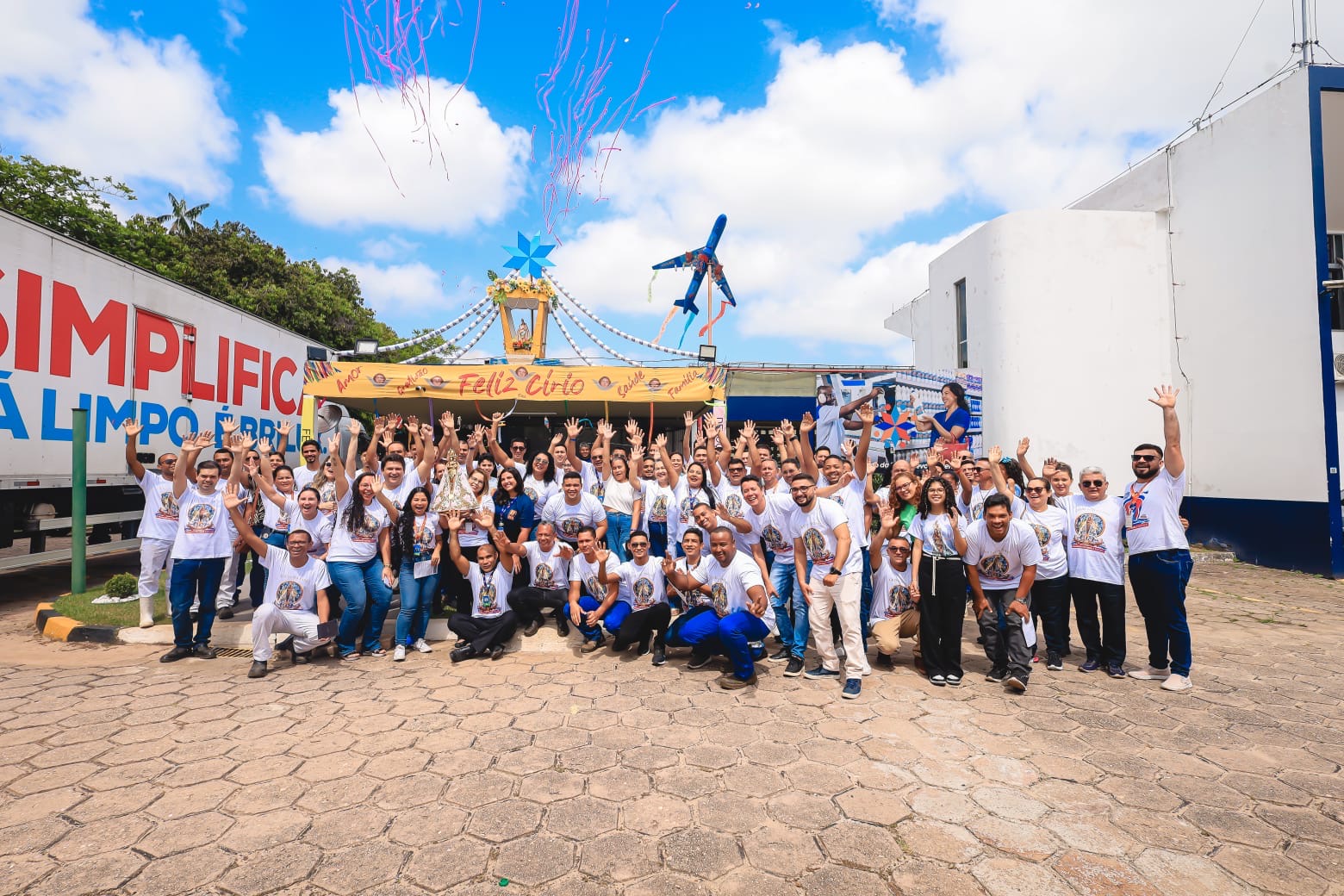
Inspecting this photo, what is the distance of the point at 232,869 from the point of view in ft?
8.61

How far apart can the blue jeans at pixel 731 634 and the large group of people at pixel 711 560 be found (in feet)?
0.06

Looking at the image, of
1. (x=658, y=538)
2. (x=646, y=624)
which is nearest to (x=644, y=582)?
(x=646, y=624)

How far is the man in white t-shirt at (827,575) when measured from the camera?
15.8 feet

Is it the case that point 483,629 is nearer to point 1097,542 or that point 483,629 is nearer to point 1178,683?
point 1097,542

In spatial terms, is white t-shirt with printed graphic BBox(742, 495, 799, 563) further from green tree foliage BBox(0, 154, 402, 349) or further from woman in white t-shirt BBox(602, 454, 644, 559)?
green tree foliage BBox(0, 154, 402, 349)

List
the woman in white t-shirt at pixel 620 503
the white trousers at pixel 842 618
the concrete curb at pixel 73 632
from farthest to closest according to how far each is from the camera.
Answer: the woman in white t-shirt at pixel 620 503 → the concrete curb at pixel 73 632 → the white trousers at pixel 842 618

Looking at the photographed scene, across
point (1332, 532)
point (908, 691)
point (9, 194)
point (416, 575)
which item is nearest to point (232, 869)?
point (416, 575)

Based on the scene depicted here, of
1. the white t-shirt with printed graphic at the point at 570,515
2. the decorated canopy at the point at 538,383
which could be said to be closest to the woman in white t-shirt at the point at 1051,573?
the white t-shirt with printed graphic at the point at 570,515

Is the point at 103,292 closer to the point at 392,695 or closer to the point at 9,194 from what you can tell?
the point at 392,695

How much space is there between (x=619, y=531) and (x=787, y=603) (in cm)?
218

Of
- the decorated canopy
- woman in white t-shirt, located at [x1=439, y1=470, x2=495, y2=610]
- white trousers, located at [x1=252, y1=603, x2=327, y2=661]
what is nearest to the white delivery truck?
the decorated canopy

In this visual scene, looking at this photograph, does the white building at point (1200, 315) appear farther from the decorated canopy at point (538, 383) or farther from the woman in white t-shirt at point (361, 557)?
the woman in white t-shirt at point (361, 557)

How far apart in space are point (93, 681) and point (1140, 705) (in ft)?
25.5

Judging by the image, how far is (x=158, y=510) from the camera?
6.29m
